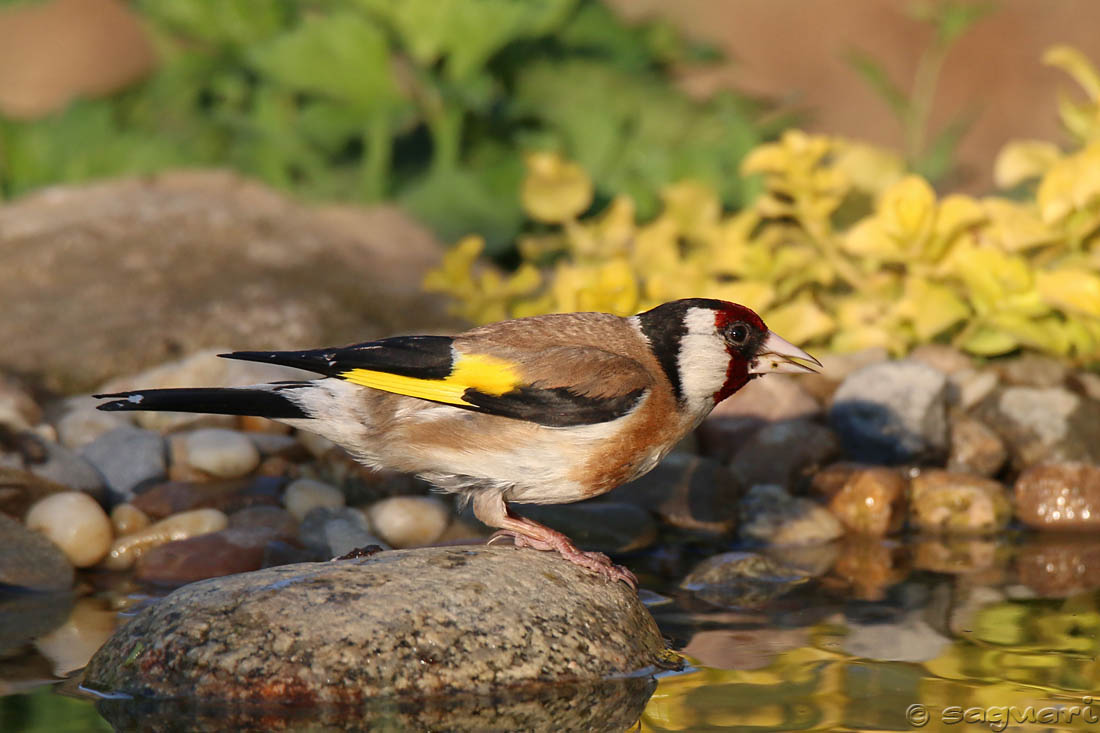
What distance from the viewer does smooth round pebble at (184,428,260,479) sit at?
5.60 metres

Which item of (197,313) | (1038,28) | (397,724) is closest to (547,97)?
(197,313)

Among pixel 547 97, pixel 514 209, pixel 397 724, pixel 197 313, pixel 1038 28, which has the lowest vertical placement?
pixel 397 724

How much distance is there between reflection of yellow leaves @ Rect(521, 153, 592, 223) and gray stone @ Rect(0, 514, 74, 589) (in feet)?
10.00

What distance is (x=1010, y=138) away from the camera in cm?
1018

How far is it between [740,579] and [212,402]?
189cm

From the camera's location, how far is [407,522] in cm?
534

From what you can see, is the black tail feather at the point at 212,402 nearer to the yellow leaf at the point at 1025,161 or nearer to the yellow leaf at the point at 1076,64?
the yellow leaf at the point at 1025,161

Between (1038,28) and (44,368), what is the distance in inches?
310

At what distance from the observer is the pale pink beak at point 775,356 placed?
14.7ft

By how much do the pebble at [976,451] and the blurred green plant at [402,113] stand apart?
7.52 feet

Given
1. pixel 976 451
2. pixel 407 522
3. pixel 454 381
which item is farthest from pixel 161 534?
pixel 976 451

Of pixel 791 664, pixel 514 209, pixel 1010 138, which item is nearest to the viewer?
pixel 791 664

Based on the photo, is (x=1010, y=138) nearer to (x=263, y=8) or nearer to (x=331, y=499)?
(x=263, y=8)

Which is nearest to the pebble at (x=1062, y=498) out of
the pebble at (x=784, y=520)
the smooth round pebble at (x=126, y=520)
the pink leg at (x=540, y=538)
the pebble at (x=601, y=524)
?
the pebble at (x=784, y=520)
